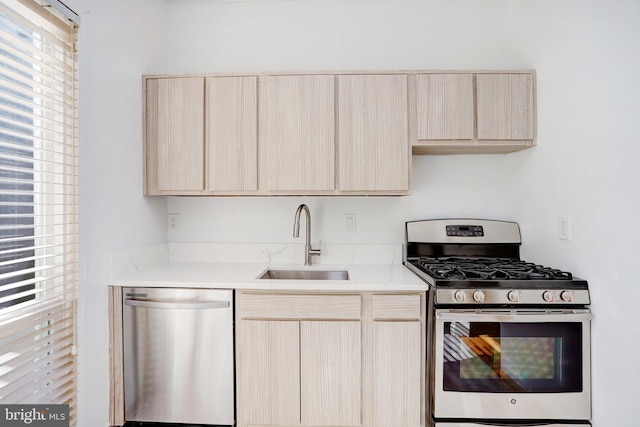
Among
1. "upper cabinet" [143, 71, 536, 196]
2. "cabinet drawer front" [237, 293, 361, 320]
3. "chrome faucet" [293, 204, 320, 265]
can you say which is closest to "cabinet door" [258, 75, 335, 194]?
"upper cabinet" [143, 71, 536, 196]

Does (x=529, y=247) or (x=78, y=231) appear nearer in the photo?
(x=78, y=231)

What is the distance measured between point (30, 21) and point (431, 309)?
2.18m

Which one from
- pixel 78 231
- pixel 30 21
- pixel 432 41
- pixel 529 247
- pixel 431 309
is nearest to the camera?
pixel 30 21

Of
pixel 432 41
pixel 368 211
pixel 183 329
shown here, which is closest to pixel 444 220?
pixel 368 211

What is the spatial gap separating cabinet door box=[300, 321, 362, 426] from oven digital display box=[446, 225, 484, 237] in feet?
3.21

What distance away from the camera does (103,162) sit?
1871 millimetres

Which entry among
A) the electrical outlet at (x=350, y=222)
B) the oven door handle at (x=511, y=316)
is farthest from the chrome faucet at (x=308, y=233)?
the oven door handle at (x=511, y=316)

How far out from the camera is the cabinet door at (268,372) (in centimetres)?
187

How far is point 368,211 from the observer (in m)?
2.51

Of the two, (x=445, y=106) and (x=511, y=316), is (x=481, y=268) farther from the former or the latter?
A: (x=445, y=106)

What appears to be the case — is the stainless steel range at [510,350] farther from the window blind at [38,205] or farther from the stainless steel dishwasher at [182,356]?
the window blind at [38,205]

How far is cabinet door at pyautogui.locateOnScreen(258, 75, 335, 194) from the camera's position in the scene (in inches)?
85.3

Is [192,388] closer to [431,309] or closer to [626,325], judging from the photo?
[431,309]

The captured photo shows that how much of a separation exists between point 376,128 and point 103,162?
1.50 metres
